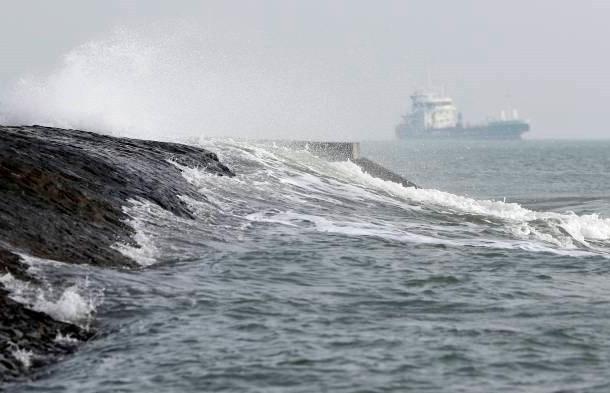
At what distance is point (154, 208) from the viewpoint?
595 inches

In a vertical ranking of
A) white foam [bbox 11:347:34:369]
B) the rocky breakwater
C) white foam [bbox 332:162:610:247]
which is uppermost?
the rocky breakwater

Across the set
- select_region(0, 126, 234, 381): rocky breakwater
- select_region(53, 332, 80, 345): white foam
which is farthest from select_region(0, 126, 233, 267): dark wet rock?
select_region(53, 332, 80, 345): white foam

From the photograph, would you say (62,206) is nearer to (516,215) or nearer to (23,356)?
(23,356)

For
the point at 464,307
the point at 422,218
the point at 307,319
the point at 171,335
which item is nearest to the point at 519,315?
the point at 464,307

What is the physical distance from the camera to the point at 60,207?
12875mm

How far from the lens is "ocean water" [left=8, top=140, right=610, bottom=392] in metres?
8.70

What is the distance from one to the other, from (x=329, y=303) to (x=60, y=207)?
387 centimetres

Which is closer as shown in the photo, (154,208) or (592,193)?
(154,208)

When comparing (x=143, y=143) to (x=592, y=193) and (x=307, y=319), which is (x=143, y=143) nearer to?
(x=307, y=319)

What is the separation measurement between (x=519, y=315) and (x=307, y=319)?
232cm

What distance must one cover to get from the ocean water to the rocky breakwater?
26cm

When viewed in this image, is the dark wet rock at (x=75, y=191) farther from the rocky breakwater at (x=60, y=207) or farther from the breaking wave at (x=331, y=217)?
the breaking wave at (x=331, y=217)

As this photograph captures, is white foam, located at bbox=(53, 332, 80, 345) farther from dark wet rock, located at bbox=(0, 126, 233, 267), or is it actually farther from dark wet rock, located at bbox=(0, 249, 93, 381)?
dark wet rock, located at bbox=(0, 126, 233, 267)

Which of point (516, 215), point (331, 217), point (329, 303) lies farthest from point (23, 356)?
point (516, 215)
